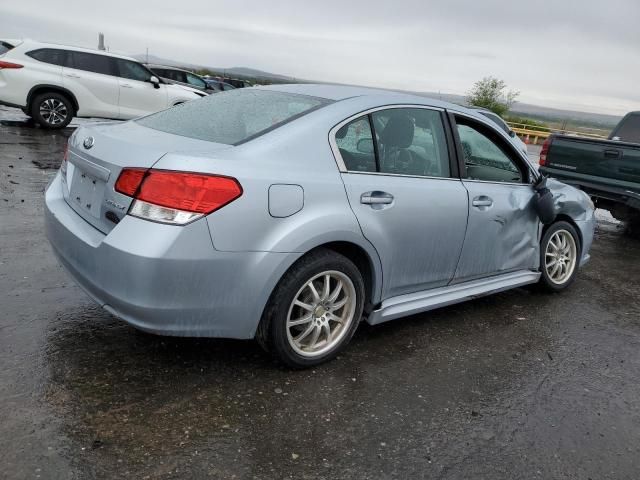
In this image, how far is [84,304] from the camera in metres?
3.80

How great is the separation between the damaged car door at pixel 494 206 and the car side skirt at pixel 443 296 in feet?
0.19

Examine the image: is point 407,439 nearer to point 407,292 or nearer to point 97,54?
point 407,292

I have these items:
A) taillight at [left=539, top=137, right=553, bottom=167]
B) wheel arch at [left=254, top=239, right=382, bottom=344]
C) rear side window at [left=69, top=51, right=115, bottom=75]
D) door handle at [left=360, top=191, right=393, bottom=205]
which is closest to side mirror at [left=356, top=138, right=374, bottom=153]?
door handle at [left=360, top=191, right=393, bottom=205]

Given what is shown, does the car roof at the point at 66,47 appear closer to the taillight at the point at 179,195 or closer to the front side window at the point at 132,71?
the front side window at the point at 132,71

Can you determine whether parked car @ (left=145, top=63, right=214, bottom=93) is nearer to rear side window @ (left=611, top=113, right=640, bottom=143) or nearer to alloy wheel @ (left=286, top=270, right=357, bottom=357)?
rear side window @ (left=611, top=113, right=640, bottom=143)

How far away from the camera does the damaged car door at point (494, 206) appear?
4.00 metres

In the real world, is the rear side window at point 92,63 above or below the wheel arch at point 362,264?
above

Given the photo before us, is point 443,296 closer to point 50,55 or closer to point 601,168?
point 601,168

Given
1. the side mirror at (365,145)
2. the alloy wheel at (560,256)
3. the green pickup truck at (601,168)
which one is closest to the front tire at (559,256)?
the alloy wheel at (560,256)

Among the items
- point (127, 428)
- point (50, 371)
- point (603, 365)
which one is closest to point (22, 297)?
point (50, 371)

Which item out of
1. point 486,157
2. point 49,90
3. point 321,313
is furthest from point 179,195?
point 49,90

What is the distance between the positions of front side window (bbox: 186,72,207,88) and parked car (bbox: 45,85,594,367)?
677 inches

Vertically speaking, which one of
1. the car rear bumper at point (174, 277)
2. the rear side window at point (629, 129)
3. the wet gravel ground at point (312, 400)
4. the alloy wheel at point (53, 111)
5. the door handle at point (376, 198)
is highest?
the rear side window at point (629, 129)

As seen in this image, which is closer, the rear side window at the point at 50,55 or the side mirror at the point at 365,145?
the side mirror at the point at 365,145
